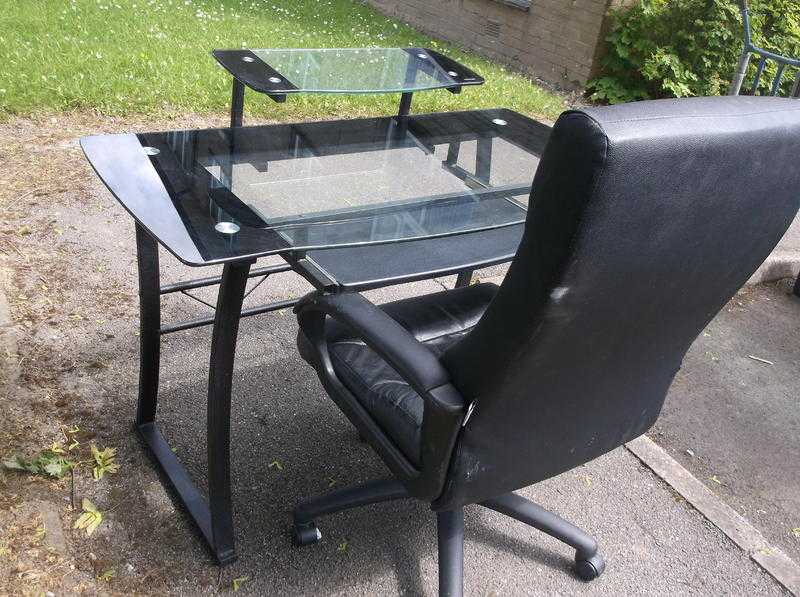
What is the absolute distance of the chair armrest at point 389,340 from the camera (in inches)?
64.6

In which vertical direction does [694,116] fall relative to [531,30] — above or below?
above

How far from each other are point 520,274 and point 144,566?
132cm

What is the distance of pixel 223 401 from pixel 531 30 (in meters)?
7.06

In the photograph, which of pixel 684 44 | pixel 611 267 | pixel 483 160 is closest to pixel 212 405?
pixel 611 267

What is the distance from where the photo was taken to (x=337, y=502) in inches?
88.6

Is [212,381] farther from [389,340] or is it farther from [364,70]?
[364,70]

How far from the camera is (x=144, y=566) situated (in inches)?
83.5

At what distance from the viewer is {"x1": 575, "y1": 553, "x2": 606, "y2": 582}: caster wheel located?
2.31 meters

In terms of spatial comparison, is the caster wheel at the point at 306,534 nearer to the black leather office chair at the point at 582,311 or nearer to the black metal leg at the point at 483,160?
the black leather office chair at the point at 582,311

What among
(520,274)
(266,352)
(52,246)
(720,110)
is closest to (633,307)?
(520,274)

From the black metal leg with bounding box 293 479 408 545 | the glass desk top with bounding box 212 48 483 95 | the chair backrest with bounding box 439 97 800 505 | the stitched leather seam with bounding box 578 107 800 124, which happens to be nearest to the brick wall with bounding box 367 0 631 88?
the glass desk top with bounding box 212 48 483 95

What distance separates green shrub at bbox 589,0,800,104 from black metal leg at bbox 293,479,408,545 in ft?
19.0

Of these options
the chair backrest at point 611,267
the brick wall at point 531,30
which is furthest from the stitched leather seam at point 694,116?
the brick wall at point 531,30

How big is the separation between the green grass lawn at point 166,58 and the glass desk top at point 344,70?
6.47 feet
